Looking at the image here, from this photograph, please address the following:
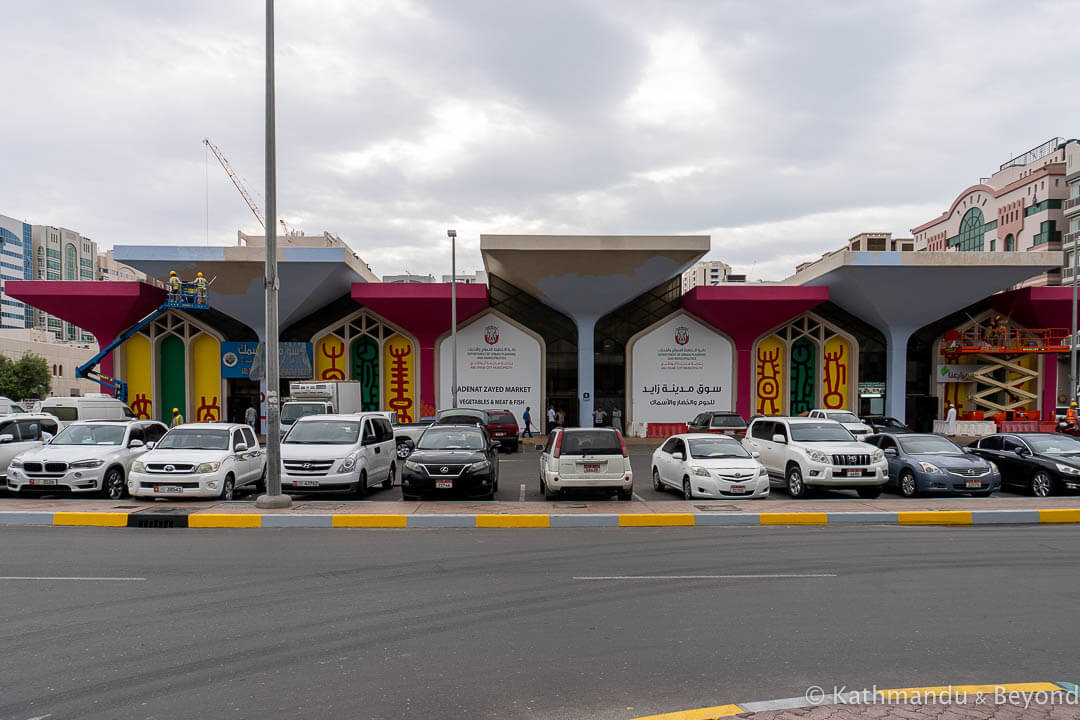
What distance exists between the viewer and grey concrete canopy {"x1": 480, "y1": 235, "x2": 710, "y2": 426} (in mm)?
27781

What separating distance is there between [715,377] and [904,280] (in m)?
9.30

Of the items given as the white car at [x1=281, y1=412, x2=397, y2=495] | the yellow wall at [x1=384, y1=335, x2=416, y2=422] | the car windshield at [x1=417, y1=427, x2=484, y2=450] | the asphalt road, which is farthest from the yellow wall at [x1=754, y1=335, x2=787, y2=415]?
the asphalt road

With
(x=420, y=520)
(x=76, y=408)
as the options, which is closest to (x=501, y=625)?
(x=420, y=520)

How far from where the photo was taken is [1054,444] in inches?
606

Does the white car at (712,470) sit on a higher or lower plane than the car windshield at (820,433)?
lower

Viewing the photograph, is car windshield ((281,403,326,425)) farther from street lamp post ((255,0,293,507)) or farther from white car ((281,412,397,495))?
street lamp post ((255,0,293,507))

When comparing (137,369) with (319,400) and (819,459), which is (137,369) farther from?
(819,459)

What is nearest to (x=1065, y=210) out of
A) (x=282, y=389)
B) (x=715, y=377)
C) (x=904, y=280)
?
(x=904, y=280)

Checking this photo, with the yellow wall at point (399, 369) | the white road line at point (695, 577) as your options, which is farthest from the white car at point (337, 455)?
the yellow wall at point (399, 369)

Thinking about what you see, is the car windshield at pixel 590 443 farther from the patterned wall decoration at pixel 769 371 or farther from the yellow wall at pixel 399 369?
the patterned wall decoration at pixel 769 371

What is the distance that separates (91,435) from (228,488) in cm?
357

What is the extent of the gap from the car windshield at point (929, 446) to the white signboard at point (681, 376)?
18232mm

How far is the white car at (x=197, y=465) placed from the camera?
12.6 meters

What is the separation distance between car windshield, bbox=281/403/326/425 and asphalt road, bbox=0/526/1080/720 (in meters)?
13.6
